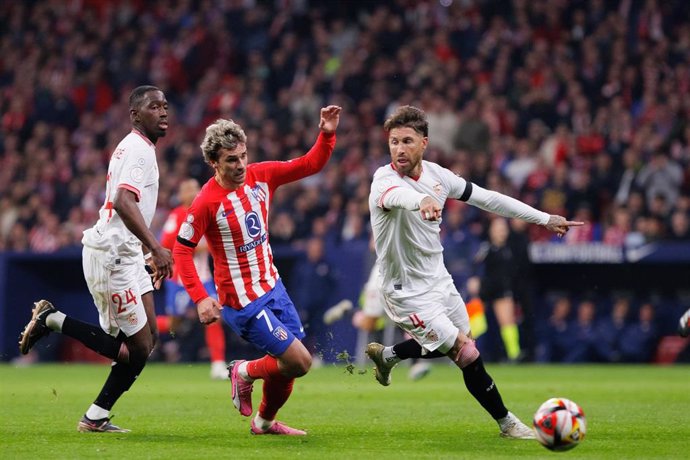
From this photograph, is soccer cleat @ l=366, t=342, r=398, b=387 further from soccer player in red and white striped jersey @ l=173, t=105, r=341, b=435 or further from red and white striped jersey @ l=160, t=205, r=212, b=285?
red and white striped jersey @ l=160, t=205, r=212, b=285

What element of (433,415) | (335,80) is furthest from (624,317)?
(433,415)

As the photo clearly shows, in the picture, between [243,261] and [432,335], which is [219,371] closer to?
[243,261]

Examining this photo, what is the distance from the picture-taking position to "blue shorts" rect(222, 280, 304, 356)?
8.63 meters

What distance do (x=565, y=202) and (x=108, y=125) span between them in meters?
10.2

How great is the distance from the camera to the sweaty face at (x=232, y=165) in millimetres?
8711

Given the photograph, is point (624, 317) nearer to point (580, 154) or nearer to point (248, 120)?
point (580, 154)

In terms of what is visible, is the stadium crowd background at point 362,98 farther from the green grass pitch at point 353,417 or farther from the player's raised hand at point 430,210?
the player's raised hand at point 430,210

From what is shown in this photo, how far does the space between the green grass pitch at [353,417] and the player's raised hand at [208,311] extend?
2.79ft

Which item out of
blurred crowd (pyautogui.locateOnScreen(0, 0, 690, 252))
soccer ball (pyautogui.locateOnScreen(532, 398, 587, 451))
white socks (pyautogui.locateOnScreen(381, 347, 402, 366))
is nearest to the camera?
soccer ball (pyautogui.locateOnScreen(532, 398, 587, 451))

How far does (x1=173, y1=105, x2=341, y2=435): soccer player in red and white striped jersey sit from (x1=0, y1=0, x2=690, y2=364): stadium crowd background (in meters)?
10.6

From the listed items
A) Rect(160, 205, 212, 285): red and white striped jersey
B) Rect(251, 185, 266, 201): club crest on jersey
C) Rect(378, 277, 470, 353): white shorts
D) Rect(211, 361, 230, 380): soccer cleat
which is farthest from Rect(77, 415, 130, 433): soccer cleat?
Rect(211, 361, 230, 380): soccer cleat

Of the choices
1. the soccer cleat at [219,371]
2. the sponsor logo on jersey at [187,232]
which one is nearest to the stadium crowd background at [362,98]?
the soccer cleat at [219,371]

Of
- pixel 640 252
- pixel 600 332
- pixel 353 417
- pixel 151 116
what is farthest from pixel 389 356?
pixel 600 332

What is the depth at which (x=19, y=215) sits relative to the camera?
22953mm
